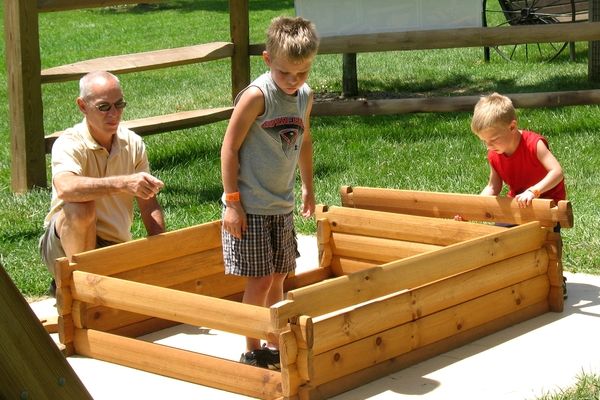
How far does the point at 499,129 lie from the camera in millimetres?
5668

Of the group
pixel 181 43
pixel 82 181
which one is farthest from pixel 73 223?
pixel 181 43

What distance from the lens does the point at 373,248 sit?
602 centimetres

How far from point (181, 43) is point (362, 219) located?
16.0 metres

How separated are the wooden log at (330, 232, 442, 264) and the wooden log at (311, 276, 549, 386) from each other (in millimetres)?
514

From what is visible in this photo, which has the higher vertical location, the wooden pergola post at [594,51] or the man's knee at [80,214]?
the wooden pergola post at [594,51]

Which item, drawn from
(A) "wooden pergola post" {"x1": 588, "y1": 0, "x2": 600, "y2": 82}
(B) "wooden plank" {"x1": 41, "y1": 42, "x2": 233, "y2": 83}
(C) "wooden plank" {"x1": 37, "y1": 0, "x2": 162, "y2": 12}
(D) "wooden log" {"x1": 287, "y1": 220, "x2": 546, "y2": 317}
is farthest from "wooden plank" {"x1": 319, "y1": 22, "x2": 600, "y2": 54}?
(D) "wooden log" {"x1": 287, "y1": 220, "x2": 546, "y2": 317}

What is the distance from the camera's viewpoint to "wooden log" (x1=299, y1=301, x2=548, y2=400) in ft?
14.6

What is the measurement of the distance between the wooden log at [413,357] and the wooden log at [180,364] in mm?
187

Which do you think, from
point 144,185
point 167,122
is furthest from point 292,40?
point 167,122

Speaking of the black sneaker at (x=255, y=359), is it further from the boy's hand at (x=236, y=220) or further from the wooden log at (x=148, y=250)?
the wooden log at (x=148, y=250)

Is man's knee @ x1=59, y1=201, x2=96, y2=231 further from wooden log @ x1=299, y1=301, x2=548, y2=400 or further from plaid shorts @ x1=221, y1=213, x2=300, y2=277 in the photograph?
wooden log @ x1=299, y1=301, x2=548, y2=400

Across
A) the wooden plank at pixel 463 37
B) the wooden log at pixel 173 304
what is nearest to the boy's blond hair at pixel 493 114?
the wooden log at pixel 173 304

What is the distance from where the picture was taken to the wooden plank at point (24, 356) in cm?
269

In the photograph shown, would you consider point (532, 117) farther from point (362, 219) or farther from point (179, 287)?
point (179, 287)
